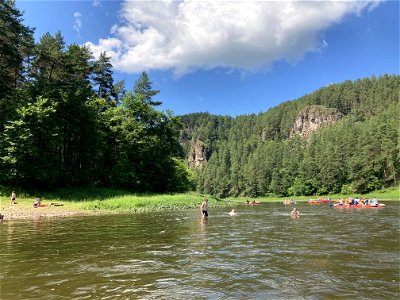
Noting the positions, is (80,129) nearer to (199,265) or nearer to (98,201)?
(98,201)

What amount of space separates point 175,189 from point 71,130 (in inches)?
1089

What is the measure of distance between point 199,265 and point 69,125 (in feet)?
160

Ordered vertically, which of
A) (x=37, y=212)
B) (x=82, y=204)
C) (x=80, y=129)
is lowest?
(x=37, y=212)

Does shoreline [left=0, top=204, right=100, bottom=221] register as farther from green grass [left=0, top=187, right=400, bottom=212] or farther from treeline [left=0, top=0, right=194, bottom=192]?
treeline [left=0, top=0, right=194, bottom=192]

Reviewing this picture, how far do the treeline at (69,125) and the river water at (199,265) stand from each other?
85.9 ft

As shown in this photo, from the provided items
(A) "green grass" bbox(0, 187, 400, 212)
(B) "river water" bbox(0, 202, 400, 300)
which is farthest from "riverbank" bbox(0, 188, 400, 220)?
(B) "river water" bbox(0, 202, 400, 300)

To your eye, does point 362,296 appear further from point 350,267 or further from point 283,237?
point 283,237

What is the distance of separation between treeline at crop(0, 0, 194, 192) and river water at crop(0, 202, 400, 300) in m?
26.2

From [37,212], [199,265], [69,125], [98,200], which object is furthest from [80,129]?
[199,265]

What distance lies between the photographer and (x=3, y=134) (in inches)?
1761

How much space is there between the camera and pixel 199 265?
45.0 ft

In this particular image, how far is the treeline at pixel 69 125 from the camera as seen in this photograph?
1806 inches

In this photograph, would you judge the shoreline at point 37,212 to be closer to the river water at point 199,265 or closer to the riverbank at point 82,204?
the riverbank at point 82,204

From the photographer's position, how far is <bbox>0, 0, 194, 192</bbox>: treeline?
45875 mm
